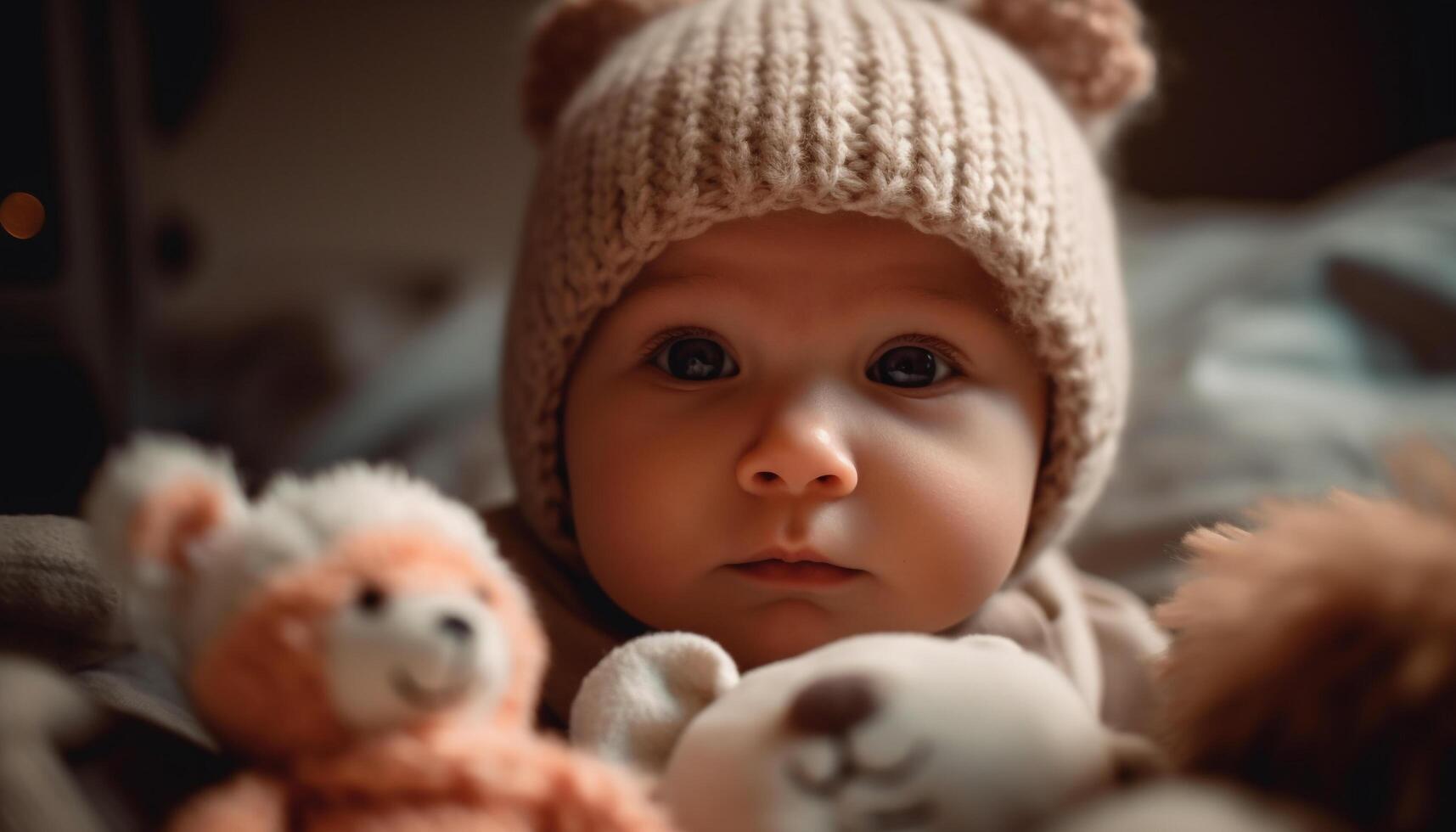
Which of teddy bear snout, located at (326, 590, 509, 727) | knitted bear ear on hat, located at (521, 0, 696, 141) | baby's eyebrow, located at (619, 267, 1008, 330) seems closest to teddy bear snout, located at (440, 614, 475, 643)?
teddy bear snout, located at (326, 590, 509, 727)

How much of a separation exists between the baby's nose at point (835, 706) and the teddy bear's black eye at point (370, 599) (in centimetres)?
15

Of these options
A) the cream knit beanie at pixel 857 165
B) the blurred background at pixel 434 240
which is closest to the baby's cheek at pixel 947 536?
the cream knit beanie at pixel 857 165

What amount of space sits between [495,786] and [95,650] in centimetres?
24

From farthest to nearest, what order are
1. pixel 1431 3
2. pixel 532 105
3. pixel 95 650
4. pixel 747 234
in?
pixel 1431 3, pixel 532 105, pixel 747 234, pixel 95 650

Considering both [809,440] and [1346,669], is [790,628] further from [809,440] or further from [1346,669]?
[1346,669]

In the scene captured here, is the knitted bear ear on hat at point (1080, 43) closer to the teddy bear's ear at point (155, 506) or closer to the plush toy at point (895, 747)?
the plush toy at point (895, 747)

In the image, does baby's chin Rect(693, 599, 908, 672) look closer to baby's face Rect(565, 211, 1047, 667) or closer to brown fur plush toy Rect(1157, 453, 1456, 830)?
baby's face Rect(565, 211, 1047, 667)

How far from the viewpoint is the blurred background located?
1130 mm

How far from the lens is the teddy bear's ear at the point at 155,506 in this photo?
417 mm

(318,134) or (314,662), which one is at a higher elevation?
(318,134)

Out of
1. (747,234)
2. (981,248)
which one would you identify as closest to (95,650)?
(747,234)

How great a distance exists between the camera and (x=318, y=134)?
2029 mm

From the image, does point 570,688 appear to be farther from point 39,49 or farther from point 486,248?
point 486,248

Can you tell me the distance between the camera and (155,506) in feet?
1.37
